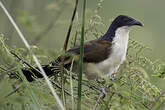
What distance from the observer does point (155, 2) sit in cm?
625

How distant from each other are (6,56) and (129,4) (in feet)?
21.1

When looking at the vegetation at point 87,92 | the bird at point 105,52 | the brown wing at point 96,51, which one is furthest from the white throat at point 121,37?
the vegetation at point 87,92

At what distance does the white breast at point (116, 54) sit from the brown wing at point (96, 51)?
35mm

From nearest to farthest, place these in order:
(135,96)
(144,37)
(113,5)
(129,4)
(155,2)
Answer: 1. (135,96)
2. (144,37)
3. (155,2)
4. (113,5)
5. (129,4)

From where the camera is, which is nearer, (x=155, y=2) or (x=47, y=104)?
(x=47, y=104)

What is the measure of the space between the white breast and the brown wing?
0.12 feet

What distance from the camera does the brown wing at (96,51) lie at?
2545 mm

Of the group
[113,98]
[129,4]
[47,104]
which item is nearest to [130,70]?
[113,98]

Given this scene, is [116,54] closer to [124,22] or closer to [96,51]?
[96,51]

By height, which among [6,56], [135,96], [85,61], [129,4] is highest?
[6,56]

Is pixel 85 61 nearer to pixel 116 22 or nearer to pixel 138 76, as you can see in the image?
pixel 116 22

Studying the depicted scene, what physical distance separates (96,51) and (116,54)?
148 mm

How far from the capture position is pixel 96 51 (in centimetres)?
265

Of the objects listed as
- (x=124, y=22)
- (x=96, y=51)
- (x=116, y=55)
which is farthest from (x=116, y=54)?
(x=124, y=22)
